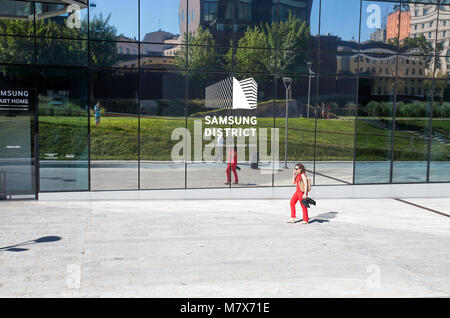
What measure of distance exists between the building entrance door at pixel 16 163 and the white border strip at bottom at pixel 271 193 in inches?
40.2

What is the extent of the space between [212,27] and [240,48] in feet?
12.6

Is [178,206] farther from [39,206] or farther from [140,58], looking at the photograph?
[140,58]

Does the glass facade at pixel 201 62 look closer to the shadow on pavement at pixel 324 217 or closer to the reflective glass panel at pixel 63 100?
the reflective glass panel at pixel 63 100

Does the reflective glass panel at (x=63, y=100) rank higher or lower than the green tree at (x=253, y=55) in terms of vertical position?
lower

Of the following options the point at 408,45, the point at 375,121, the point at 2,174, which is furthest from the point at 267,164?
the point at 375,121

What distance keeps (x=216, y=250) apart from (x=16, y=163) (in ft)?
57.4

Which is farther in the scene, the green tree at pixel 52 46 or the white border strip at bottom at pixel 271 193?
the white border strip at bottom at pixel 271 193

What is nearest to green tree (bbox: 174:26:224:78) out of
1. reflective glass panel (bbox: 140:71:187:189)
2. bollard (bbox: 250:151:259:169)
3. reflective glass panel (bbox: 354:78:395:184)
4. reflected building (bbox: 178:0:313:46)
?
reflected building (bbox: 178:0:313:46)

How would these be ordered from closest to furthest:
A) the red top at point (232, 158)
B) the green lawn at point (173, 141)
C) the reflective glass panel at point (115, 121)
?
the red top at point (232, 158) < the reflective glass panel at point (115, 121) < the green lawn at point (173, 141)

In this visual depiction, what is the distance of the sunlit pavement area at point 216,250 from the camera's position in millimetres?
8234

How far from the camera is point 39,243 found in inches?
424

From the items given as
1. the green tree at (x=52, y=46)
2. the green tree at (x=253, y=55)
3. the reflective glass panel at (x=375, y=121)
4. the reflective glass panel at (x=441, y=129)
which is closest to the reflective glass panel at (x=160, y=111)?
the green tree at (x=253, y=55)

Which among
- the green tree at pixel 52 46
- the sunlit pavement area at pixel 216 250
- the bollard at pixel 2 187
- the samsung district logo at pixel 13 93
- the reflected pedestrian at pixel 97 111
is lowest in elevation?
the sunlit pavement area at pixel 216 250

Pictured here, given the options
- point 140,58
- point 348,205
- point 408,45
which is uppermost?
point 408,45
